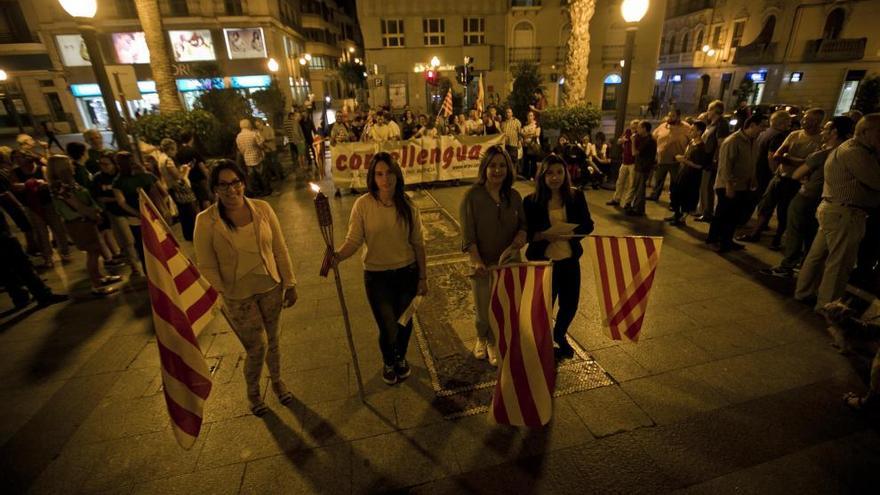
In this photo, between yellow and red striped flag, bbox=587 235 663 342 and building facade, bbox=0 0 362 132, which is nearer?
yellow and red striped flag, bbox=587 235 663 342

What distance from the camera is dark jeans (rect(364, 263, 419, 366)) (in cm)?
354

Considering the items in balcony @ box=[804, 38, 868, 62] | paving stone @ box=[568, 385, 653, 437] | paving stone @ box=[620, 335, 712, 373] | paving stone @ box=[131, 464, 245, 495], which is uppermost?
balcony @ box=[804, 38, 868, 62]

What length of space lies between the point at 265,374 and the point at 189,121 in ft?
36.4

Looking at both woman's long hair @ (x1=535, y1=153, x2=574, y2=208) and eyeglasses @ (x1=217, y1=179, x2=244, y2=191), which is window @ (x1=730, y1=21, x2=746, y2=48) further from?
eyeglasses @ (x1=217, y1=179, x2=244, y2=191)

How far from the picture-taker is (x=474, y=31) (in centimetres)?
3253

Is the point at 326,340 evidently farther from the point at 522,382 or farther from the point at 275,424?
the point at 522,382

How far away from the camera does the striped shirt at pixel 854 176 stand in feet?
13.7

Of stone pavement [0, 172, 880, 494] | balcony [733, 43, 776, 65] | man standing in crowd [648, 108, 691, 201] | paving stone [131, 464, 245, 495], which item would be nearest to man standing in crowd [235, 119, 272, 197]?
stone pavement [0, 172, 880, 494]

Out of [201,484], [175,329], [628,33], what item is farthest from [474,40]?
[201,484]

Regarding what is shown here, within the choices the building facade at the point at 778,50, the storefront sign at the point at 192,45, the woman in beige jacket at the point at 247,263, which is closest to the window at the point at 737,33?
the building facade at the point at 778,50

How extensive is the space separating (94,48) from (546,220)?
6.72 meters

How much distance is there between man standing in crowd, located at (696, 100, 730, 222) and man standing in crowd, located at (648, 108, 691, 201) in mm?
462

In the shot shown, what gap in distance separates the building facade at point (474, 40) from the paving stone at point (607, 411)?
3025 cm

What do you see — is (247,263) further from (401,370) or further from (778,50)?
(778,50)
